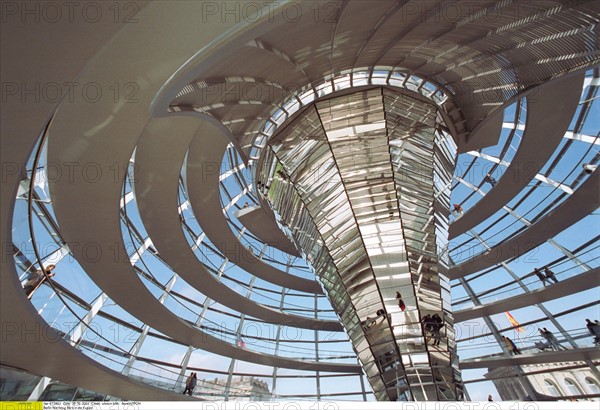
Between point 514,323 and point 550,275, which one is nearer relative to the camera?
point 550,275

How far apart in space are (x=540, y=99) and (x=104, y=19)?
13.2 meters

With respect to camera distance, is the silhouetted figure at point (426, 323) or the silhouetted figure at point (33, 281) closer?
the silhouetted figure at point (33, 281)

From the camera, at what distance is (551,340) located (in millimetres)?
18031

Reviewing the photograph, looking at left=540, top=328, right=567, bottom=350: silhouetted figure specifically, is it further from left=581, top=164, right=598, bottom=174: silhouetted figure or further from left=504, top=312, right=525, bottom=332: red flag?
left=581, top=164, right=598, bottom=174: silhouetted figure

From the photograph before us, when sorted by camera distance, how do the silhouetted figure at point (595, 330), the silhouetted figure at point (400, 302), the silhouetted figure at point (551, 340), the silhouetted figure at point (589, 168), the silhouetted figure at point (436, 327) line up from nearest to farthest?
1. the silhouetted figure at point (436, 327)
2. the silhouetted figure at point (400, 302)
3. the silhouetted figure at point (589, 168)
4. the silhouetted figure at point (595, 330)
5. the silhouetted figure at point (551, 340)

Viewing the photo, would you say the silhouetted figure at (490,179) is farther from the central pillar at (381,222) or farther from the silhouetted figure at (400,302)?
the silhouetted figure at (400,302)

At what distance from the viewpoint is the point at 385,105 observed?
10.5 meters

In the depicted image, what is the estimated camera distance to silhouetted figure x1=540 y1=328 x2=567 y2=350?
17.7 meters

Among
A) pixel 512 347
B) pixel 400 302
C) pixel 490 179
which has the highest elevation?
pixel 490 179

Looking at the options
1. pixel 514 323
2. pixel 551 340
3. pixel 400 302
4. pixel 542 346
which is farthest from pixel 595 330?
pixel 400 302

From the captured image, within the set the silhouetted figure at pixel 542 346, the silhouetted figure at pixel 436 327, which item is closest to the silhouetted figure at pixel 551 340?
the silhouetted figure at pixel 542 346

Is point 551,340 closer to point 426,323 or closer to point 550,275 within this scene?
point 550,275

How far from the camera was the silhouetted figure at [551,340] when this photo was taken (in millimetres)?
17703

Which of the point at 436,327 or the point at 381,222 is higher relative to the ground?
the point at 381,222
